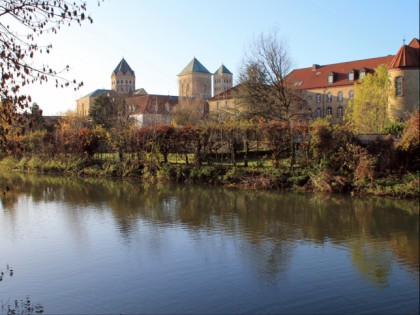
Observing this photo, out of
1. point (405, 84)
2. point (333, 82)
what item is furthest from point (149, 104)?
point (405, 84)

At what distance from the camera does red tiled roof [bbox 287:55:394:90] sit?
61.4m

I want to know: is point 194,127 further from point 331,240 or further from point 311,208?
point 331,240

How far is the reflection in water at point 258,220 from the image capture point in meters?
11.0

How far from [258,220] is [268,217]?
2.17 ft

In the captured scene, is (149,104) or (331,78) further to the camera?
(149,104)

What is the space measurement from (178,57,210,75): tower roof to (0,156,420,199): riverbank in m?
80.3

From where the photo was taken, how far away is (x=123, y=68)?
418 feet

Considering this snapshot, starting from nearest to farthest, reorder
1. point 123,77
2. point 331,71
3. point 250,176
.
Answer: point 250,176
point 331,71
point 123,77

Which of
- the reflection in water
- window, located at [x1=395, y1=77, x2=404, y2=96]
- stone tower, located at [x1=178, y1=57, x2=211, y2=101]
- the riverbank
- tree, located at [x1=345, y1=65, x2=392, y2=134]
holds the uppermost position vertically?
stone tower, located at [x1=178, y1=57, x2=211, y2=101]

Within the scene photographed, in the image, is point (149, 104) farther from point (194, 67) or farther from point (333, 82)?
point (194, 67)

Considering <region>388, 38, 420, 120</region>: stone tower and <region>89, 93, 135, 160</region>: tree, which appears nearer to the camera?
<region>388, 38, 420, 120</region>: stone tower

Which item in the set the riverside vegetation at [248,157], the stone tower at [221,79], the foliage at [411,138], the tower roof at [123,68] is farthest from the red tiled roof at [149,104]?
the tower roof at [123,68]

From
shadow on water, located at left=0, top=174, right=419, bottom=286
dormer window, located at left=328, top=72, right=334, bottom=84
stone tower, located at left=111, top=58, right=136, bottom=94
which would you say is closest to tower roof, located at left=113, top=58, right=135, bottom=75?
stone tower, located at left=111, top=58, right=136, bottom=94

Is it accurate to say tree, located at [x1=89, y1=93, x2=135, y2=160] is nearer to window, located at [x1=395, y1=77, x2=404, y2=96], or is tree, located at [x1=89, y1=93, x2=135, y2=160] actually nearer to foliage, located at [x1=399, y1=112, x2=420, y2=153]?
foliage, located at [x1=399, y1=112, x2=420, y2=153]
